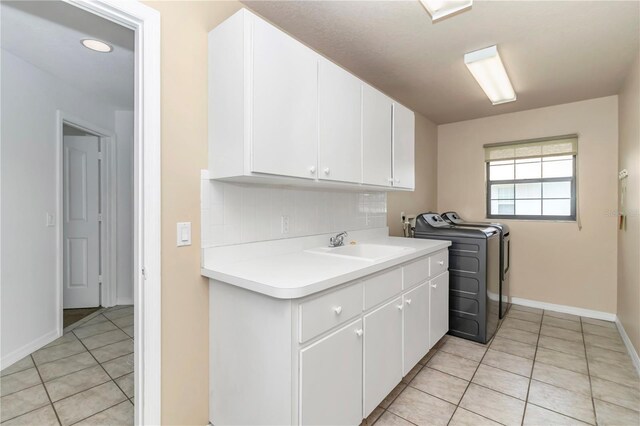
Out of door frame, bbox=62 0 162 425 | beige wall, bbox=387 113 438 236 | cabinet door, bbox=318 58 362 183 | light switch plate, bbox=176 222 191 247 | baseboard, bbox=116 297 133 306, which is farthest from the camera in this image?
baseboard, bbox=116 297 133 306

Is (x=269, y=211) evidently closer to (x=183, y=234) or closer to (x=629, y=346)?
(x=183, y=234)

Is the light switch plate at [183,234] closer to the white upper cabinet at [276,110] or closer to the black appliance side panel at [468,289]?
the white upper cabinet at [276,110]

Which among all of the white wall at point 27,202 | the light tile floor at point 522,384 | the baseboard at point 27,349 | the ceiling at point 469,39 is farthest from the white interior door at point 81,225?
the light tile floor at point 522,384

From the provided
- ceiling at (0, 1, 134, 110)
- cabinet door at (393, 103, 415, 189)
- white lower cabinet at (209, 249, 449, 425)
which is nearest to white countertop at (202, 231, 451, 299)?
white lower cabinet at (209, 249, 449, 425)

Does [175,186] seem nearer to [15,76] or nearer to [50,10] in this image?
[50,10]

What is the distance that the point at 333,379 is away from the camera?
1381mm

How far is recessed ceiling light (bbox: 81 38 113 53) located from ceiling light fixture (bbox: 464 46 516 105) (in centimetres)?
268

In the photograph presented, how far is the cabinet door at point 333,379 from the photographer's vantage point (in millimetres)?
1252

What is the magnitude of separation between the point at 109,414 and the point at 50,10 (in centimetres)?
241

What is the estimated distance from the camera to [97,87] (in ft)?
9.83

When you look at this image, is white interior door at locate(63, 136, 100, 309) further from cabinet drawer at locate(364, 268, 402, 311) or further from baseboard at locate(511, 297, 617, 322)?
baseboard at locate(511, 297, 617, 322)

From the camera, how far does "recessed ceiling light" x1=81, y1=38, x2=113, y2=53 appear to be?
6.95ft

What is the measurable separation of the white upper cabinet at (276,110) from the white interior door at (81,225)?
290 centimetres

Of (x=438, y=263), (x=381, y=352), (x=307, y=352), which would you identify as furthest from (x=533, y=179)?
(x=307, y=352)
